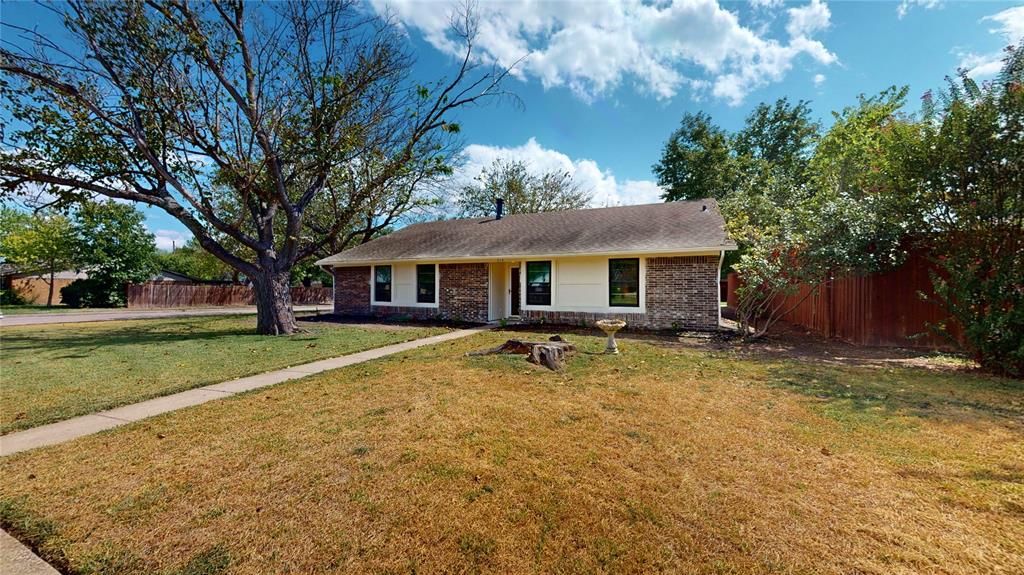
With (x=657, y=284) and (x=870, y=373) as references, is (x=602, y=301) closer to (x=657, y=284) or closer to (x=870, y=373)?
(x=657, y=284)

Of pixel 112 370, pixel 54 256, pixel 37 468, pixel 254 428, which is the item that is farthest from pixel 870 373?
pixel 54 256

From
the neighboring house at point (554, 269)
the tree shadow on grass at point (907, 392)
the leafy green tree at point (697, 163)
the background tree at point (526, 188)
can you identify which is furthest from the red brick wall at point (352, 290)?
the leafy green tree at point (697, 163)

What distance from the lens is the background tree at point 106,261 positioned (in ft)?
76.1

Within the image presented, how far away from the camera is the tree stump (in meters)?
6.50

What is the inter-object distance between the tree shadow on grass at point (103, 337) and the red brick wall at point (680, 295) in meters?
9.33

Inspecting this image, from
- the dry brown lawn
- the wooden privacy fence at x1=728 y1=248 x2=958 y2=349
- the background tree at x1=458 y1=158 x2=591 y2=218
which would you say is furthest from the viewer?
the background tree at x1=458 y1=158 x2=591 y2=218

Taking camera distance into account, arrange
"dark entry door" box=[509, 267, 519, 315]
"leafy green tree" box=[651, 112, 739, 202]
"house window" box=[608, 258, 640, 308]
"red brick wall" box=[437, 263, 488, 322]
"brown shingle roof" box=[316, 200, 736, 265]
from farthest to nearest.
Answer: "leafy green tree" box=[651, 112, 739, 202]
"dark entry door" box=[509, 267, 519, 315]
"red brick wall" box=[437, 263, 488, 322]
"house window" box=[608, 258, 640, 308]
"brown shingle roof" box=[316, 200, 736, 265]

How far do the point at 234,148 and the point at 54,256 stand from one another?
22943mm

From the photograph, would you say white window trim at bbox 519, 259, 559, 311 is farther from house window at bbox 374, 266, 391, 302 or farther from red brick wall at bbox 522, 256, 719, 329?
house window at bbox 374, 266, 391, 302

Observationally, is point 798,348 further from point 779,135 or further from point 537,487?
point 779,135

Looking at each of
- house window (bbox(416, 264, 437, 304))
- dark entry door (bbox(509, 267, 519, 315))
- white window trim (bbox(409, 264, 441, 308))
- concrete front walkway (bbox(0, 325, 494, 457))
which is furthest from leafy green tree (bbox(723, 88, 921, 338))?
house window (bbox(416, 264, 437, 304))

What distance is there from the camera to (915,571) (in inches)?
77.5

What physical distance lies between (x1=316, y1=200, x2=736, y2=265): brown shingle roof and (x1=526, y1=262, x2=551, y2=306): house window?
2.21 feet

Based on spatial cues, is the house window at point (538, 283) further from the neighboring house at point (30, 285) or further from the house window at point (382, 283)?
the neighboring house at point (30, 285)
